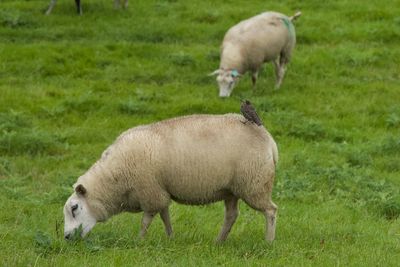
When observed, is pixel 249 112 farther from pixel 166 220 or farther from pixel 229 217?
pixel 166 220

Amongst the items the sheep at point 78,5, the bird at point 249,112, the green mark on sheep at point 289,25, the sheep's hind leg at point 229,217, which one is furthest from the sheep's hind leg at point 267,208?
the sheep at point 78,5

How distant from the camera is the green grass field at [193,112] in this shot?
715 centimetres

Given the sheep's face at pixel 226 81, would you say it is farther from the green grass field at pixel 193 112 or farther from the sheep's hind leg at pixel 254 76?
the sheep's hind leg at pixel 254 76

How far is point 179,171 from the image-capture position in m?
7.35

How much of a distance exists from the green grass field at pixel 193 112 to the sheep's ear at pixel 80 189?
17.6 inches

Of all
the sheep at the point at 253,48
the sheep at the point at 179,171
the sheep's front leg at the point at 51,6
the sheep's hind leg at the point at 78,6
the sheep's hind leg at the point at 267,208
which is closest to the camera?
the sheep at the point at 179,171

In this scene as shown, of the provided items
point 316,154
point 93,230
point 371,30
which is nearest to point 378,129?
point 316,154

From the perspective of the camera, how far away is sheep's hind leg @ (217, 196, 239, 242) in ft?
25.1

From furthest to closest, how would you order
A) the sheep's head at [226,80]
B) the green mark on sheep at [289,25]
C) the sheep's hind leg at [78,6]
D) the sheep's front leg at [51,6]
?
the sheep's front leg at [51,6], the sheep's hind leg at [78,6], the green mark on sheep at [289,25], the sheep's head at [226,80]

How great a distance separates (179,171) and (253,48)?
944 centimetres

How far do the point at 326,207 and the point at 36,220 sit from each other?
361 centimetres

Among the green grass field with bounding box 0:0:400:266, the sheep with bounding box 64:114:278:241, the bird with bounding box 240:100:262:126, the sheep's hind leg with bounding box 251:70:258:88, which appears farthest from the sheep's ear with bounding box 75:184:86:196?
the sheep's hind leg with bounding box 251:70:258:88

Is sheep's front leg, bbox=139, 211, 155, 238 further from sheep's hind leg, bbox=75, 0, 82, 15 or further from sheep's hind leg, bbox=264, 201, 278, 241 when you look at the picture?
sheep's hind leg, bbox=75, 0, 82, 15

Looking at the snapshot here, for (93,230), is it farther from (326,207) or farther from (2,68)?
(2,68)
